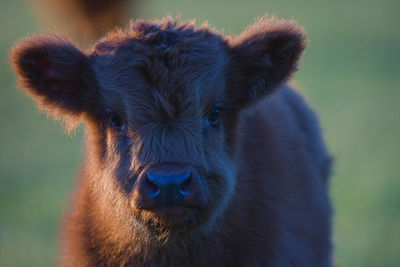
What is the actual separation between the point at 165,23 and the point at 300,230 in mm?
2162

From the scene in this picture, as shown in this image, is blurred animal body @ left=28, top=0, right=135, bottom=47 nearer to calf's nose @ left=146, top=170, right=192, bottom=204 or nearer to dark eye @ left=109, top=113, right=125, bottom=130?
dark eye @ left=109, top=113, right=125, bottom=130

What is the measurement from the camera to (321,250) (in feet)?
19.1

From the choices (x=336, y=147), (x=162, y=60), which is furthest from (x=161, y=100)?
(x=336, y=147)

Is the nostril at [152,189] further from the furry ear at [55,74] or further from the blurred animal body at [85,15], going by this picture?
the blurred animal body at [85,15]

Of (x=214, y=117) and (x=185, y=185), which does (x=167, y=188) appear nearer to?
(x=185, y=185)

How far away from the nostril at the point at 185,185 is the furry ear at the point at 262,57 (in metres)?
1.09

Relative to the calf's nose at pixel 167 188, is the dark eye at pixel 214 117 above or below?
above

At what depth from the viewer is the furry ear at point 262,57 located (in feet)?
16.3

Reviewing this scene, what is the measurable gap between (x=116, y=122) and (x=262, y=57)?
1285 mm

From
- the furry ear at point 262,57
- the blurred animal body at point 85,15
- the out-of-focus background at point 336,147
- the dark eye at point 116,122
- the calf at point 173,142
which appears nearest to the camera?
the calf at point 173,142

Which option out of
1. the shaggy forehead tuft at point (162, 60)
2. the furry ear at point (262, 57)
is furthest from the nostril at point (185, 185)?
the furry ear at point (262, 57)

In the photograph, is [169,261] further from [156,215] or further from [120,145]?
[120,145]

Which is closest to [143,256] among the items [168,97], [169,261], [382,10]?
[169,261]

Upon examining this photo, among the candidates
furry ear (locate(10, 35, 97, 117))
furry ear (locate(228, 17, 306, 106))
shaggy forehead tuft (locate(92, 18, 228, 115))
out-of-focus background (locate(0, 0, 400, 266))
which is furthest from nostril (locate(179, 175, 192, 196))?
out-of-focus background (locate(0, 0, 400, 266))
